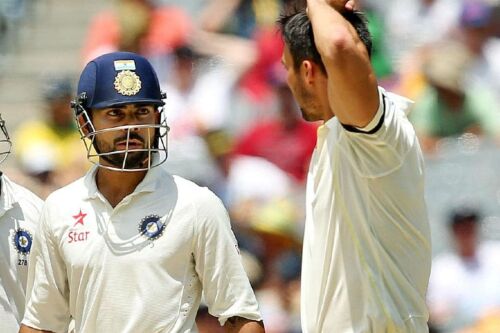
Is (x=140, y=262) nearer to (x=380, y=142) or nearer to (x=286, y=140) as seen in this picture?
(x=380, y=142)

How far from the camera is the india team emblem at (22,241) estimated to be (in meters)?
4.42

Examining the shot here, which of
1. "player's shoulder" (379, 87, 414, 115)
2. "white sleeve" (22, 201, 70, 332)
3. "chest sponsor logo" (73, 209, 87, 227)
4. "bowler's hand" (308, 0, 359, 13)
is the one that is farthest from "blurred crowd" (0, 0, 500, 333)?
"bowler's hand" (308, 0, 359, 13)

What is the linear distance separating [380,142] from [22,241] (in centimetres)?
184

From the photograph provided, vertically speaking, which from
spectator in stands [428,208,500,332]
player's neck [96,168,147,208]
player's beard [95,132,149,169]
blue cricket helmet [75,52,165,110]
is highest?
blue cricket helmet [75,52,165,110]

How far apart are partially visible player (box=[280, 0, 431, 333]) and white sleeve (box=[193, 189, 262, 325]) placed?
467 mm

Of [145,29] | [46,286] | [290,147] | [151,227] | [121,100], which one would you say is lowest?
[290,147]

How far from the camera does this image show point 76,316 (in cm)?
390

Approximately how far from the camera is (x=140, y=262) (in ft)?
12.4

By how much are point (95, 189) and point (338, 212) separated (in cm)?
106

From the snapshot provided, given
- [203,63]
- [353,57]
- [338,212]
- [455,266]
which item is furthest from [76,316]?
[203,63]

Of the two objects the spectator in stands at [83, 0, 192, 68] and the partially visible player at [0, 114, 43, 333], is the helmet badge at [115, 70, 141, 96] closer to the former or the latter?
the partially visible player at [0, 114, 43, 333]

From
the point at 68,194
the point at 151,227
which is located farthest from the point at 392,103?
the point at 68,194

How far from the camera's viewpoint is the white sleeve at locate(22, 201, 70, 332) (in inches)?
155

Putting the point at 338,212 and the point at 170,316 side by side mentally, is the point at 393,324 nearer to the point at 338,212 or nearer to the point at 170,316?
the point at 338,212
